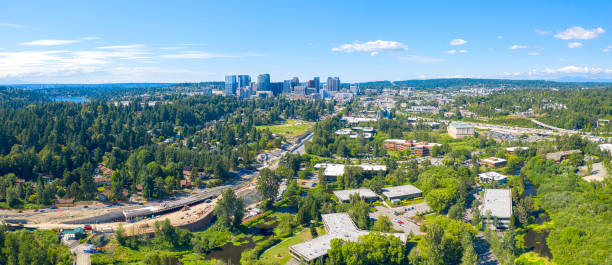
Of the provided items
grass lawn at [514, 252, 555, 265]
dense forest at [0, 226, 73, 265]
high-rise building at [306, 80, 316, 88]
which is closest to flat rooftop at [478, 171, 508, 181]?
grass lawn at [514, 252, 555, 265]

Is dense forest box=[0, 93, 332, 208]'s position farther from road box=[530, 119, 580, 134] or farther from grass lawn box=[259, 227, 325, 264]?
road box=[530, 119, 580, 134]

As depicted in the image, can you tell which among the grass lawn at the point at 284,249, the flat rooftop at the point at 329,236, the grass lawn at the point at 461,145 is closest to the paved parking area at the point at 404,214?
the flat rooftop at the point at 329,236

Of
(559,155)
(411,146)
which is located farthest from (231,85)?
(559,155)

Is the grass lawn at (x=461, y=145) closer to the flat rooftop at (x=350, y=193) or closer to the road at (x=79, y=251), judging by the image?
the flat rooftop at (x=350, y=193)

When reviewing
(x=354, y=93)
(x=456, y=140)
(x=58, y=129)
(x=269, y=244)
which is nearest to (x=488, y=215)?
(x=269, y=244)

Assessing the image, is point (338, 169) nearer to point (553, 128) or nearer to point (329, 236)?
point (329, 236)

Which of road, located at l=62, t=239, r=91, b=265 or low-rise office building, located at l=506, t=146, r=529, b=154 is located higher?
low-rise office building, located at l=506, t=146, r=529, b=154

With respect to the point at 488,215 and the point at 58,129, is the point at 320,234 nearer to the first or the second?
the point at 488,215
